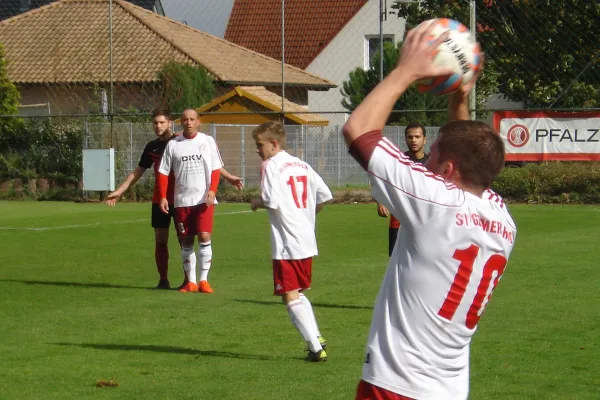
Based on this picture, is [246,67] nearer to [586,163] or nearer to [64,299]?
[586,163]

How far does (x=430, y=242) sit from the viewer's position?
3426mm

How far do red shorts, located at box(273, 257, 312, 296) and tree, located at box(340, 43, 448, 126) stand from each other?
20.0 meters

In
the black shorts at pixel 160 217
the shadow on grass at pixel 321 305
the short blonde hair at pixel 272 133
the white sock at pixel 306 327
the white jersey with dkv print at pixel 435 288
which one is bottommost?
the shadow on grass at pixel 321 305

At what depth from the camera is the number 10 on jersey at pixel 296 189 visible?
8148 mm

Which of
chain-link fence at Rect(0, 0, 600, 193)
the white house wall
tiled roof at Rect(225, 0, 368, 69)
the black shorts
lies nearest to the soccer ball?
the black shorts

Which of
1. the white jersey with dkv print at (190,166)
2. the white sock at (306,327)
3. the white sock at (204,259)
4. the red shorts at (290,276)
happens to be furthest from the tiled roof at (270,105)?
the white sock at (306,327)

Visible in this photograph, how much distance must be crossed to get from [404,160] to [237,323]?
6.23 metres

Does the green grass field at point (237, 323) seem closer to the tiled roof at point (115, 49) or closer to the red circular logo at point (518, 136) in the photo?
the red circular logo at point (518, 136)

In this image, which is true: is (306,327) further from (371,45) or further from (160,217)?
(371,45)

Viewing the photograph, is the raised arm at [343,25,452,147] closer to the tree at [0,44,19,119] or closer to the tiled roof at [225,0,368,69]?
the tree at [0,44,19,119]

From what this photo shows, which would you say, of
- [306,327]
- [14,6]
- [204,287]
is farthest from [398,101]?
[14,6]

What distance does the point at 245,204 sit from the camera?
25281mm

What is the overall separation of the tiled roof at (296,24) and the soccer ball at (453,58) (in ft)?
108

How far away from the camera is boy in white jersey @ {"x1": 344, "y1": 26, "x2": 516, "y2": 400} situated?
10.7ft
